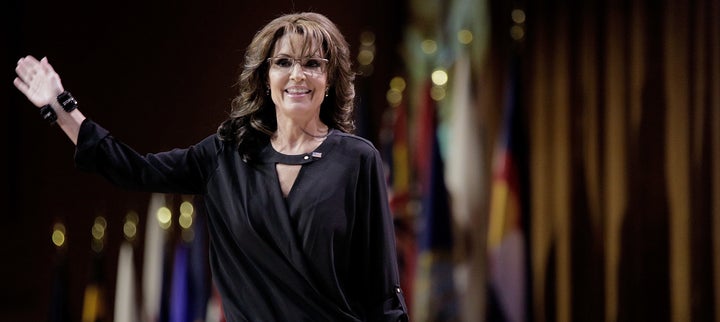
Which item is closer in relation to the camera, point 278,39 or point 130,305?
point 278,39

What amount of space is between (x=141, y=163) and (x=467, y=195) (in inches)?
92.0

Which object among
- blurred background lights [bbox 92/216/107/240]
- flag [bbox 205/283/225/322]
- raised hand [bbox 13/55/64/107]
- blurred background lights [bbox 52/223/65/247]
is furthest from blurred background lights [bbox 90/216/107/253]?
raised hand [bbox 13/55/64/107]

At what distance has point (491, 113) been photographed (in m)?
3.69

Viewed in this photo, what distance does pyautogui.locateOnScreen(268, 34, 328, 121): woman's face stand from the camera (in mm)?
1519

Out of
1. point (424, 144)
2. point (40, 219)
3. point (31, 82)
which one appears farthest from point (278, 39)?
point (40, 219)

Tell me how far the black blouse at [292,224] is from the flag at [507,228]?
7.04ft

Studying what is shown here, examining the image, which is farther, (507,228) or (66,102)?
(507,228)

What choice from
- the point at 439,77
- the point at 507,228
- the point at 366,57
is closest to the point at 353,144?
the point at 366,57

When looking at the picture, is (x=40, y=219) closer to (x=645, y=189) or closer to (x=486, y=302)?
(x=486, y=302)

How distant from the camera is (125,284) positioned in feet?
11.8

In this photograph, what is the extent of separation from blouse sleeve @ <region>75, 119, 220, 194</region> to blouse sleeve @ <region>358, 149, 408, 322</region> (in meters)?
0.29

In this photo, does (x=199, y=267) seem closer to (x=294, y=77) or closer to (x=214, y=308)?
(x=214, y=308)

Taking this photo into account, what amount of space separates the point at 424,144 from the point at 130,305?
1420 millimetres

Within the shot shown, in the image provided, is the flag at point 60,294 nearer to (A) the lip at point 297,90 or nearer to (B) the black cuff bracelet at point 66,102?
(B) the black cuff bracelet at point 66,102
